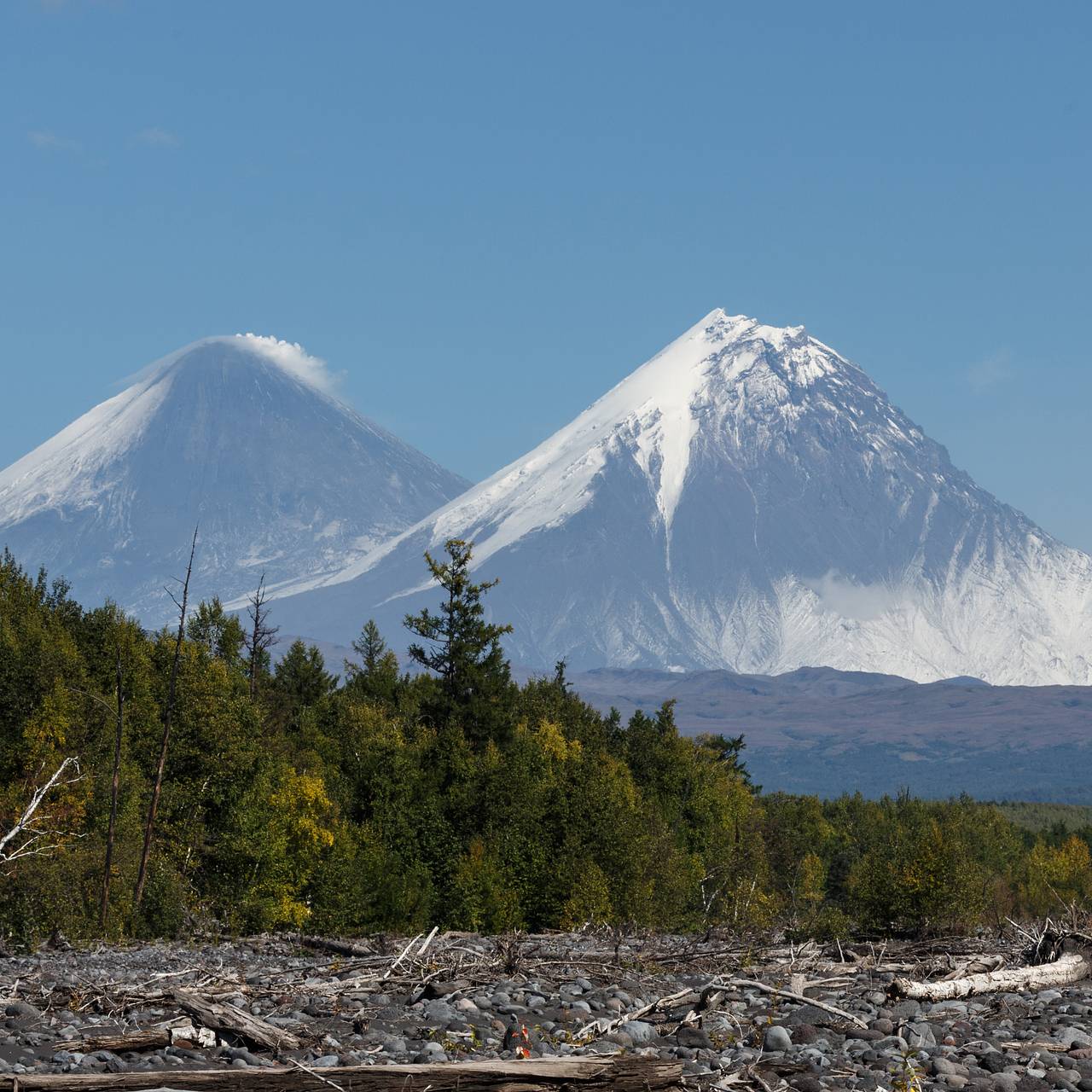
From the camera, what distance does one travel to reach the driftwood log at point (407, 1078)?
38.7 ft

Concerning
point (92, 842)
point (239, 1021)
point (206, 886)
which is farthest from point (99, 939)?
point (239, 1021)

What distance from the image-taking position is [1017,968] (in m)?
25.5

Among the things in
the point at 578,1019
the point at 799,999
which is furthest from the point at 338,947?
the point at 799,999

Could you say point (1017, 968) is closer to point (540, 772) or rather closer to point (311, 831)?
point (311, 831)

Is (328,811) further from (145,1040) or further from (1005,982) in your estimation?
(145,1040)

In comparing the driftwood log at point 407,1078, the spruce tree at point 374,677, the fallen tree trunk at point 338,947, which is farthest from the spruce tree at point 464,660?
the driftwood log at point 407,1078

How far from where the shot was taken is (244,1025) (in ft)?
51.2

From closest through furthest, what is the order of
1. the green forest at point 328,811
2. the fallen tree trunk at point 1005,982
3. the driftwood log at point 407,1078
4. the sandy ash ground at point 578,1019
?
1. the driftwood log at point 407,1078
2. the sandy ash ground at point 578,1019
3. the fallen tree trunk at point 1005,982
4. the green forest at point 328,811

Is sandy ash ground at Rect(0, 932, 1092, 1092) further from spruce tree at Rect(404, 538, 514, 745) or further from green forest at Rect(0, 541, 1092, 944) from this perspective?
spruce tree at Rect(404, 538, 514, 745)

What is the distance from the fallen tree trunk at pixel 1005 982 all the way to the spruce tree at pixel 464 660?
196 ft

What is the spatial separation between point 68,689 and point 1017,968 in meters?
45.5

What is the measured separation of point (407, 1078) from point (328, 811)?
196 ft

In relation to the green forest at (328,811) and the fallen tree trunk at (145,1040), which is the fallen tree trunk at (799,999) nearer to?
the fallen tree trunk at (145,1040)

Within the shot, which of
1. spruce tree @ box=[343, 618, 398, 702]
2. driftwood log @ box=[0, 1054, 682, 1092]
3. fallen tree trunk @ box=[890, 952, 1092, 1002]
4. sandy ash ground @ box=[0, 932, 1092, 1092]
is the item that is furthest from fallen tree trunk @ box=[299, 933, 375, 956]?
spruce tree @ box=[343, 618, 398, 702]
